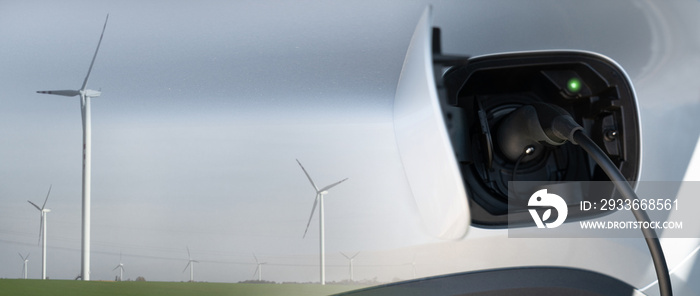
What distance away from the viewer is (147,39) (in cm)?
87

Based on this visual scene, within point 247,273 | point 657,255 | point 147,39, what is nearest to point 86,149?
point 147,39

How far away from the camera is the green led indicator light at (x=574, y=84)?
0.84 meters

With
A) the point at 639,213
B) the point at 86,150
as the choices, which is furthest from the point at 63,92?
the point at 639,213

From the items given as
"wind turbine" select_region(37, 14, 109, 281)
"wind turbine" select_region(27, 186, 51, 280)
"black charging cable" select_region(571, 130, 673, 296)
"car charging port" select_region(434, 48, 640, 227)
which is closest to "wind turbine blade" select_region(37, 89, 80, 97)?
"wind turbine" select_region(37, 14, 109, 281)

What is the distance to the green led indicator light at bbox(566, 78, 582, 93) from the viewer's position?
0.84 m

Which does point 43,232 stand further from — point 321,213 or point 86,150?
point 321,213

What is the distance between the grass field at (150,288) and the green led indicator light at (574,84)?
415 mm

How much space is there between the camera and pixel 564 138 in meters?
0.66

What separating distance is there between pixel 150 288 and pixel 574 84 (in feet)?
2.26

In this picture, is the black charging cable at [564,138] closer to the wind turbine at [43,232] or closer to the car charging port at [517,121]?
the car charging port at [517,121]

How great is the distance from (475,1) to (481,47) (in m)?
0.07

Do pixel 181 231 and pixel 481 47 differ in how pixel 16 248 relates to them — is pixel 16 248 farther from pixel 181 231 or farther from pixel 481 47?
pixel 481 47

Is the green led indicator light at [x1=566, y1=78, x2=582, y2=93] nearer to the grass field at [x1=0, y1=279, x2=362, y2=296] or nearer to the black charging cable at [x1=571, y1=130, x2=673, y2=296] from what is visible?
the black charging cable at [x1=571, y1=130, x2=673, y2=296]

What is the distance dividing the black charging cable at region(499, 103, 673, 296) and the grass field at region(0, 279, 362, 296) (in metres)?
0.30
